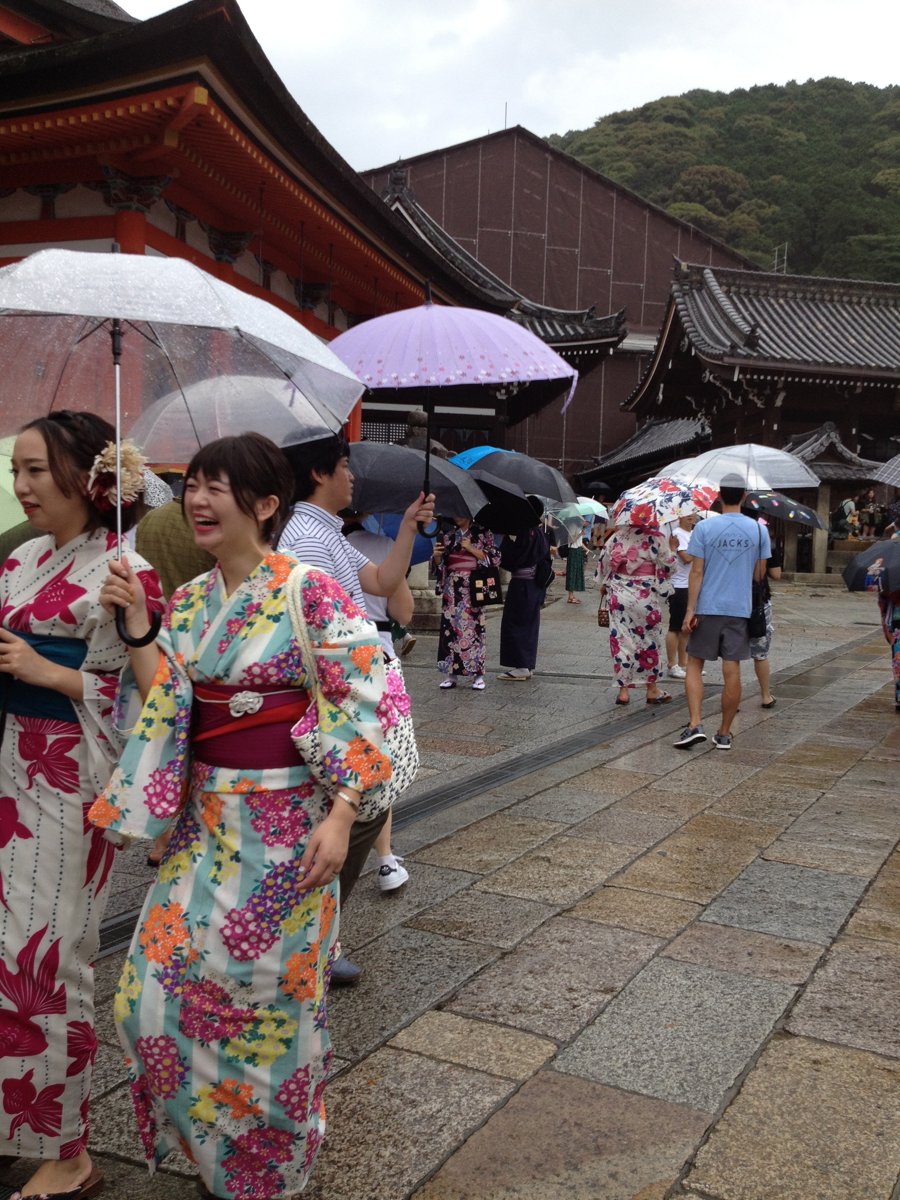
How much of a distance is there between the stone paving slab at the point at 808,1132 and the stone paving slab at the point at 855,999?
0.29 ft

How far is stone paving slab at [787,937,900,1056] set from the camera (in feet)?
9.59

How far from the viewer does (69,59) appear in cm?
630

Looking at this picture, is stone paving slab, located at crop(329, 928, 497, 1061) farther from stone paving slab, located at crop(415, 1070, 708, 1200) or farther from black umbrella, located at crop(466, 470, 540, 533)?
black umbrella, located at crop(466, 470, 540, 533)

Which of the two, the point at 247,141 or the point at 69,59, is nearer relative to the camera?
the point at 69,59

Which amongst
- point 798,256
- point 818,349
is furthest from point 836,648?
point 798,256

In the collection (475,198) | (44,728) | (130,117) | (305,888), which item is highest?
(475,198)

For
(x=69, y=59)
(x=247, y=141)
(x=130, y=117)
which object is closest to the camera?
(x=69, y=59)

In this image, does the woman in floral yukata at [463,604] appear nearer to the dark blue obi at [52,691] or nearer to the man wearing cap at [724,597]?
the man wearing cap at [724,597]

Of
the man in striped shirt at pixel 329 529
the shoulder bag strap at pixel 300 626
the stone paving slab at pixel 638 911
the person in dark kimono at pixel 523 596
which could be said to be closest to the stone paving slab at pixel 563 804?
the stone paving slab at pixel 638 911

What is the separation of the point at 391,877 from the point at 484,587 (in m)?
4.94

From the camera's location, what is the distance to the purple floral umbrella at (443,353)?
4.41m

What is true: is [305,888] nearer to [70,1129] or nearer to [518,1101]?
[70,1129]

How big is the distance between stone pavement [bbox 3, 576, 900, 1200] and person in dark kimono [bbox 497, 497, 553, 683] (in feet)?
10.2

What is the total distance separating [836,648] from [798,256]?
39.1 m
